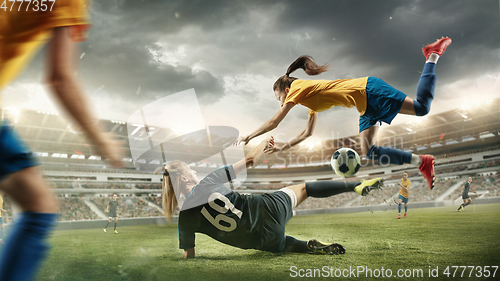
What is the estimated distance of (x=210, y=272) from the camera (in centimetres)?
241

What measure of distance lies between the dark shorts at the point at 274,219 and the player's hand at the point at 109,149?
1911 mm

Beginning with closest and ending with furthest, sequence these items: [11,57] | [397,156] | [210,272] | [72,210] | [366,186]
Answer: [11,57], [210,272], [366,186], [397,156], [72,210]

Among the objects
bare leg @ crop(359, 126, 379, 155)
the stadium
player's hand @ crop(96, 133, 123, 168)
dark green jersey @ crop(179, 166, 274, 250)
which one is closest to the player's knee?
bare leg @ crop(359, 126, 379, 155)

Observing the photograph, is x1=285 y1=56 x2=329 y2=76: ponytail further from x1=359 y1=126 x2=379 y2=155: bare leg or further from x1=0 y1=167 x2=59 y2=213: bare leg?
x1=0 y1=167 x2=59 y2=213: bare leg

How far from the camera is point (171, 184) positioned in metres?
2.96

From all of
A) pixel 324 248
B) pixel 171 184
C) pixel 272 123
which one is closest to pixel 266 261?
pixel 324 248

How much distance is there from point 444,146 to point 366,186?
20.3 metres

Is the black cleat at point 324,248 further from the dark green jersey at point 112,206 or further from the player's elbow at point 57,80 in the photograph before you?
the dark green jersey at point 112,206

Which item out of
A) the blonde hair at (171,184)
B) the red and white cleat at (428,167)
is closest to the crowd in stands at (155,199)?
the blonde hair at (171,184)

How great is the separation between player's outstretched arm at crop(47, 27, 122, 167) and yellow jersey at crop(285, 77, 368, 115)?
93.2 inches

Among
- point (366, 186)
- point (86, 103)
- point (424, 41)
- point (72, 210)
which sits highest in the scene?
point (424, 41)

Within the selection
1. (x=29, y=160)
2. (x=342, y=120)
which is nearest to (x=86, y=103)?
(x=29, y=160)

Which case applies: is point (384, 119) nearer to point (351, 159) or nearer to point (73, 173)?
point (351, 159)

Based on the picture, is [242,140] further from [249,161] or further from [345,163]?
[345,163]
